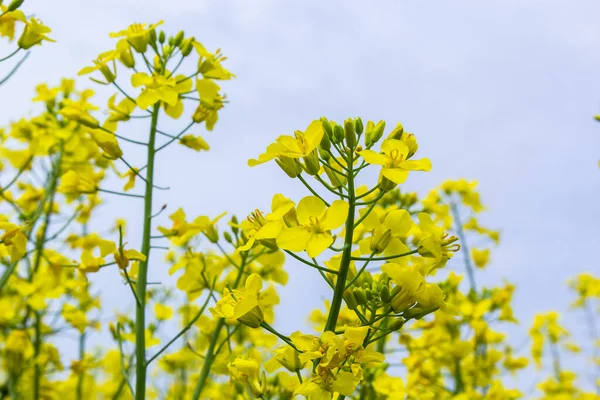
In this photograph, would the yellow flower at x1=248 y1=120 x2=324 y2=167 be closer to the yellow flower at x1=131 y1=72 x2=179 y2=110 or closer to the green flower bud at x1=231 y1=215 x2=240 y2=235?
the green flower bud at x1=231 y1=215 x2=240 y2=235

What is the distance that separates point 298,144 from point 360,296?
0.49 m

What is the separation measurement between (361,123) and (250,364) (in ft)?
2.90

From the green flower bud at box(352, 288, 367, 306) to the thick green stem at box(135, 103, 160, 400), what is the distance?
1170mm

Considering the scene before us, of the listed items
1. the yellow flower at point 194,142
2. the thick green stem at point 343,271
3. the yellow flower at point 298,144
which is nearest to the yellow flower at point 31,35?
the yellow flower at point 194,142

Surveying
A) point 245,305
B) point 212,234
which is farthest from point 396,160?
point 212,234

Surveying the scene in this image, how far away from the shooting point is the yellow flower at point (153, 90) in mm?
2883

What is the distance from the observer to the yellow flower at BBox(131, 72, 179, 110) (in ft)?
9.46

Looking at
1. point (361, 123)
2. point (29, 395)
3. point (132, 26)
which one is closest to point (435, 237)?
point (361, 123)

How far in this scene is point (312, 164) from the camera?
1.79 m

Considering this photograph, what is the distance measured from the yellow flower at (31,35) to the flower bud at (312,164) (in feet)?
5.63

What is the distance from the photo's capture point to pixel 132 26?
3047 mm

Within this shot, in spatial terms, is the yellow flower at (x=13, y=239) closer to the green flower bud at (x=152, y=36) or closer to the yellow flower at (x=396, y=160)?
the green flower bud at (x=152, y=36)

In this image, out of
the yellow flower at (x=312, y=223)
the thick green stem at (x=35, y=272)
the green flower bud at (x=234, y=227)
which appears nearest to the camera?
the yellow flower at (x=312, y=223)

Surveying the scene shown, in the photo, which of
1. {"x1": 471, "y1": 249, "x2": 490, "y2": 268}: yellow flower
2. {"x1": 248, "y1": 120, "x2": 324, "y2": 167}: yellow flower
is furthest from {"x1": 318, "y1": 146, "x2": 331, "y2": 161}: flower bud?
{"x1": 471, "y1": 249, "x2": 490, "y2": 268}: yellow flower
